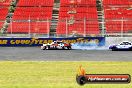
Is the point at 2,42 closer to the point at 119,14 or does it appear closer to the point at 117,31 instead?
the point at 117,31

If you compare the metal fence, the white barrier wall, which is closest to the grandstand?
the metal fence

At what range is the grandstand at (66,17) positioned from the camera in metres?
42.9

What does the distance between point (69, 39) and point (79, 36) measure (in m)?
1.15

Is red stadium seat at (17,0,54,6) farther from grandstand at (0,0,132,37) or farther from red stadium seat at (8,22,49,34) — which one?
red stadium seat at (8,22,49,34)

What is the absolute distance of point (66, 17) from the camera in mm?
49031

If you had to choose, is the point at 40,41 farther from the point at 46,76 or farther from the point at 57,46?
the point at 46,76

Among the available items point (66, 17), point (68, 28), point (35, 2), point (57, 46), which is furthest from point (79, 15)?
point (57, 46)

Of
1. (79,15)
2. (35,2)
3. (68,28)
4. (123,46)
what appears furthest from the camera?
(35,2)

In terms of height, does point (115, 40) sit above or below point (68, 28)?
below

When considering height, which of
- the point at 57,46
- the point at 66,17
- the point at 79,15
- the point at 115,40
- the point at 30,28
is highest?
the point at 79,15

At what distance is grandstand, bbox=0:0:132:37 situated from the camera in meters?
42.9

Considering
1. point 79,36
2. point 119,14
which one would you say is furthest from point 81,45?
point 119,14

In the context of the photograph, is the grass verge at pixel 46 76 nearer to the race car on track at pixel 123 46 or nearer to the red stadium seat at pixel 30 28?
the race car on track at pixel 123 46

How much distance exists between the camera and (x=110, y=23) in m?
45.7
